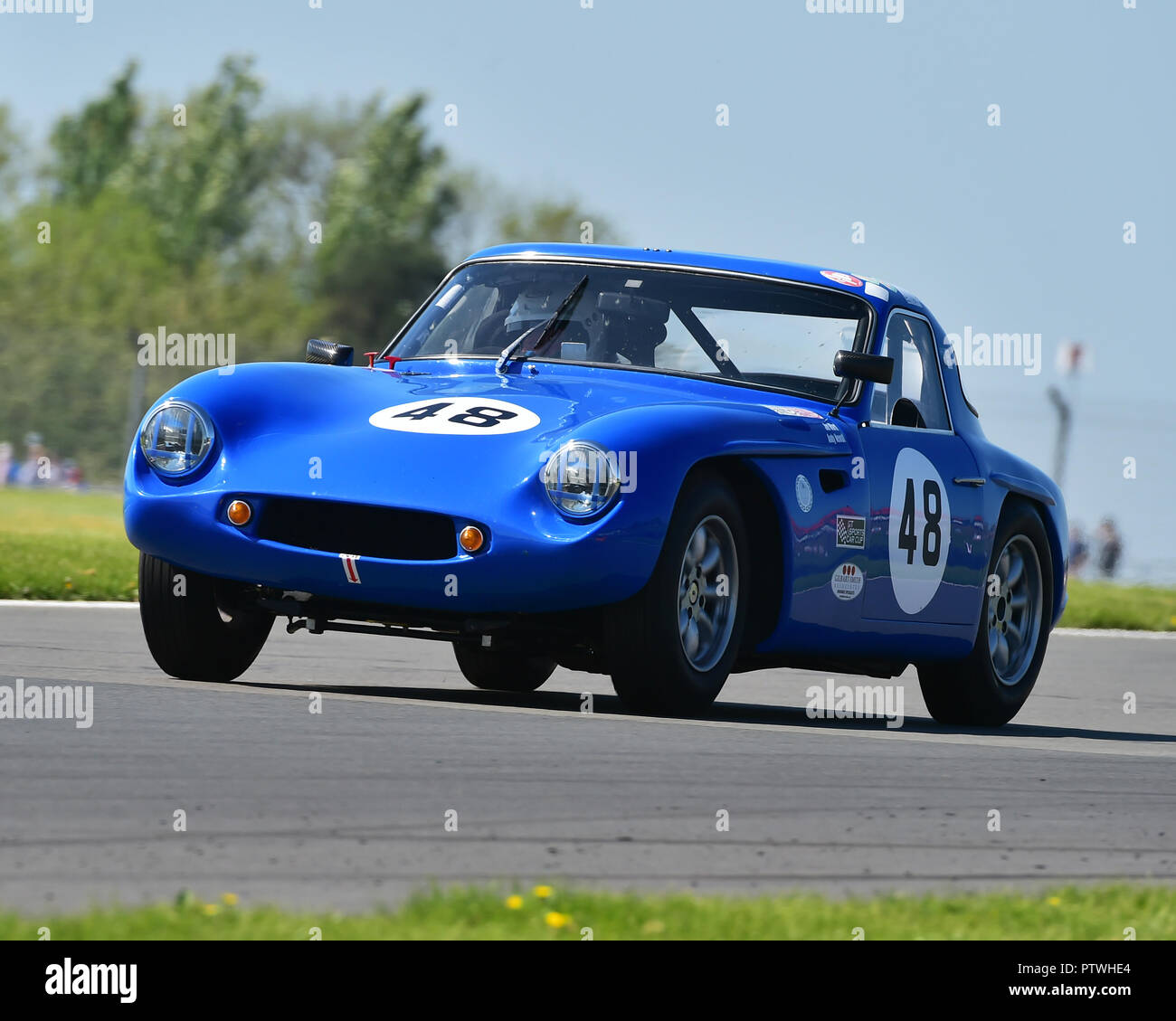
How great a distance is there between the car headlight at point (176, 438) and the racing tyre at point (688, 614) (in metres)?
1.58

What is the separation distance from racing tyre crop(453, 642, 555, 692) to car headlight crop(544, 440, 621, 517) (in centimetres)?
256

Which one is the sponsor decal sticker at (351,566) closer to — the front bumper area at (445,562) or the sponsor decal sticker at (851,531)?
the front bumper area at (445,562)

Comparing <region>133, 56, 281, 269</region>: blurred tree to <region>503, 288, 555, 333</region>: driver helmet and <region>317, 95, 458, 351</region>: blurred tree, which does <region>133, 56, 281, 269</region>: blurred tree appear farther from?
<region>503, 288, 555, 333</region>: driver helmet

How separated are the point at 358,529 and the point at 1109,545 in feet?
92.1

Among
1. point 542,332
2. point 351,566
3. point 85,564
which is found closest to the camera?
point 351,566

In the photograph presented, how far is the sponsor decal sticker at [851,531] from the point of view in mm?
8531

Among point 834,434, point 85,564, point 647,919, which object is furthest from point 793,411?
point 85,564

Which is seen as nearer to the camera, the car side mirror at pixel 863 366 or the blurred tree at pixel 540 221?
the car side mirror at pixel 863 366

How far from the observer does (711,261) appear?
31.0ft

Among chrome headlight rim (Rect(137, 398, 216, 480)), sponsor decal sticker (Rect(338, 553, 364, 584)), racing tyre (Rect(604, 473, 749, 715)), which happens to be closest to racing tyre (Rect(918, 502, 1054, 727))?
racing tyre (Rect(604, 473, 749, 715))

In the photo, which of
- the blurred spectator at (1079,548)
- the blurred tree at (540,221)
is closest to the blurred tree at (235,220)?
the blurred tree at (540,221)

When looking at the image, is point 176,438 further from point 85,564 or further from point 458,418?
point 85,564

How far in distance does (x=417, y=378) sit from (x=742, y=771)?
2660 mm

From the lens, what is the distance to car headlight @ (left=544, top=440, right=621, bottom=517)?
7449 millimetres
